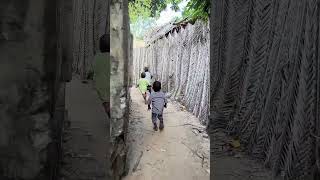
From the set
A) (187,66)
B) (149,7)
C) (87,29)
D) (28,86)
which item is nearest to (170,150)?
(87,29)

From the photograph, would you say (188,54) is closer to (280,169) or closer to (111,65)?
(111,65)

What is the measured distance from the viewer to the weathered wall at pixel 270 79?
3.00 metres

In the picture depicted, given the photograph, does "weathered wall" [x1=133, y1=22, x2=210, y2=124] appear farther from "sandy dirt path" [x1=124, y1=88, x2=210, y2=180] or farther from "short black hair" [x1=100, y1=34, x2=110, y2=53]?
"short black hair" [x1=100, y1=34, x2=110, y2=53]

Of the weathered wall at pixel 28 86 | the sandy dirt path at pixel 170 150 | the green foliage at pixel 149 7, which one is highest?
the green foliage at pixel 149 7

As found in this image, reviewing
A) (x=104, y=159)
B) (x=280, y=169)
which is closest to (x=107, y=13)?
(x=104, y=159)

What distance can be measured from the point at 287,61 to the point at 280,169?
88 centimetres

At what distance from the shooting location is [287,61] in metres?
3.33

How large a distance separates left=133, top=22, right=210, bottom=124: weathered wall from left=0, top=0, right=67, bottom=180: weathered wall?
200 inches

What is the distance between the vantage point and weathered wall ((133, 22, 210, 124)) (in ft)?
26.1

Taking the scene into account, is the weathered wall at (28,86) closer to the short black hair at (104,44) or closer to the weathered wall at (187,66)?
the short black hair at (104,44)

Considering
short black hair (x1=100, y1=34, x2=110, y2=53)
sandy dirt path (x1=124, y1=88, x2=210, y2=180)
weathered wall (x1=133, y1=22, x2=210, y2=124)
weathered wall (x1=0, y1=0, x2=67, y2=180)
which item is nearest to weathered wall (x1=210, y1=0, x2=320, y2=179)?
sandy dirt path (x1=124, y1=88, x2=210, y2=180)

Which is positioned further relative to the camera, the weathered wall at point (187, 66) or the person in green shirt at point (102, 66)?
the weathered wall at point (187, 66)

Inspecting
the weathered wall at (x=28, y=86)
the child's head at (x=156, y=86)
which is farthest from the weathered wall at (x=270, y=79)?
the child's head at (x=156, y=86)

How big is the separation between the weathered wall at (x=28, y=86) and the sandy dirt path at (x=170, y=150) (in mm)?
2991
